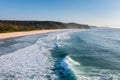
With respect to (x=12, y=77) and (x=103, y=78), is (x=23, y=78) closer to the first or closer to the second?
(x=12, y=77)

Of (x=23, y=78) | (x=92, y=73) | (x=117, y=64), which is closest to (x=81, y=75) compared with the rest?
(x=92, y=73)

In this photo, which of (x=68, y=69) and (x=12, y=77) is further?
(x=68, y=69)

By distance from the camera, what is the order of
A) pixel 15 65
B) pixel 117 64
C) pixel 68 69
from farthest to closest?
pixel 117 64, pixel 15 65, pixel 68 69

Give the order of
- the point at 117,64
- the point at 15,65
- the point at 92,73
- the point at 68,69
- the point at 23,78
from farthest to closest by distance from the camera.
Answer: the point at 117,64 < the point at 15,65 < the point at 68,69 < the point at 92,73 < the point at 23,78

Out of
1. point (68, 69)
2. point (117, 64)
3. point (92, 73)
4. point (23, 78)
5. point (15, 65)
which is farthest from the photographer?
point (117, 64)

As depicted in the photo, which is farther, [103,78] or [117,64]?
[117,64]

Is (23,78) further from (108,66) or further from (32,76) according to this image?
(108,66)

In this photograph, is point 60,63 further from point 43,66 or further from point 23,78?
point 23,78

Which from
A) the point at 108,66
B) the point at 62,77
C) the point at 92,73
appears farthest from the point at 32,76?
the point at 108,66
